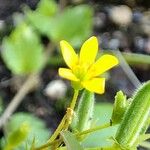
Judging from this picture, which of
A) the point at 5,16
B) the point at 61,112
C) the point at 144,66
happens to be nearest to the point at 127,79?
the point at 144,66

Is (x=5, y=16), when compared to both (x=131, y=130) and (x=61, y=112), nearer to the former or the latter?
(x=61, y=112)

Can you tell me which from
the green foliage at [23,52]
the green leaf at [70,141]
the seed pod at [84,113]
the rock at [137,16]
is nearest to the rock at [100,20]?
the rock at [137,16]

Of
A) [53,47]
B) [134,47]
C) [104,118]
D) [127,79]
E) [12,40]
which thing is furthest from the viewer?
[134,47]

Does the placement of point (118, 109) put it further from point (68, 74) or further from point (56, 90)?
point (56, 90)

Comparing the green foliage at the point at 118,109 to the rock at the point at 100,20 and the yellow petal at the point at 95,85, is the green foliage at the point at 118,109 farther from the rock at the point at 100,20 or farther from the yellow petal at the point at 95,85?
the rock at the point at 100,20

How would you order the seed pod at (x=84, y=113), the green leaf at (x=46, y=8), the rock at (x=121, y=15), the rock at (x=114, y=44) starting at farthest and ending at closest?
1. the rock at (x=121, y=15)
2. the rock at (x=114, y=44)
3. the green leaf at (x=46, y=8)
4. the seed pod at (x=84, y=113)

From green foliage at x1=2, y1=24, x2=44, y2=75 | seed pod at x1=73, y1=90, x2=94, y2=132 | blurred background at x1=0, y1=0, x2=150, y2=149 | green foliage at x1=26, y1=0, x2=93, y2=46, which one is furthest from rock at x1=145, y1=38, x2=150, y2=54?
seed pod at x1=73, y1=90, x2=94, y2=132

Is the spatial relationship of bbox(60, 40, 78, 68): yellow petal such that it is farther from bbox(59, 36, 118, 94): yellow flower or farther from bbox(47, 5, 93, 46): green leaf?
bbox(47, 5, 93, 46): green leaf
